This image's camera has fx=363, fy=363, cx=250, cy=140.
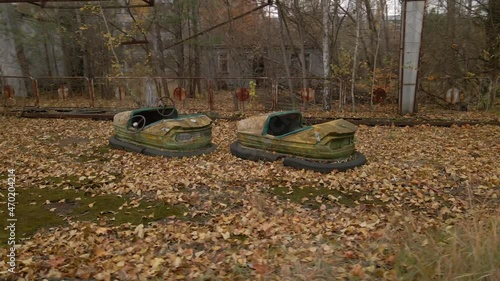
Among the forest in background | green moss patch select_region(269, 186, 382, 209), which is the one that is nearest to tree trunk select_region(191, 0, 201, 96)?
the forest in background

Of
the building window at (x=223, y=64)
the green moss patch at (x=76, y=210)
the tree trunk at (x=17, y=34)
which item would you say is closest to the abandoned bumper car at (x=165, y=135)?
the green moss patch at (x=76, y=210)

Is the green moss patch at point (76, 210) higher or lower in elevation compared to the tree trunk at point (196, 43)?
lower

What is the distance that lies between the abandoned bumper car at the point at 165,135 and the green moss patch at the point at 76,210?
1.67m

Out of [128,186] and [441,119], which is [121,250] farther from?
[441,119]

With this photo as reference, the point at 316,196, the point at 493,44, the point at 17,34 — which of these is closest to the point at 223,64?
the point at 17,34

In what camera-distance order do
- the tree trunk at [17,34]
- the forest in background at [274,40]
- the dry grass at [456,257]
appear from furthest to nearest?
the tree trunk at [17,34]
the forest in background at [274,40]
the dry grass at [456,257]

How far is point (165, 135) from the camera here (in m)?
5.69

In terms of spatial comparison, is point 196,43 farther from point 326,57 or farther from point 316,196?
point 316,196

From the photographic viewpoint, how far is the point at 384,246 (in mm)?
2549

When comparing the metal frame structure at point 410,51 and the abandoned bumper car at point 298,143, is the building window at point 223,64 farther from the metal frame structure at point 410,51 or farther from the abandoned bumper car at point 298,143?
the abandoned bumper car at point 298,143

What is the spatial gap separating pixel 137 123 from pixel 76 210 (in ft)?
8.59

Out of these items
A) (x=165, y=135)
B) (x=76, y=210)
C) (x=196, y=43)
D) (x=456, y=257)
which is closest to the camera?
(x=456, y=257)

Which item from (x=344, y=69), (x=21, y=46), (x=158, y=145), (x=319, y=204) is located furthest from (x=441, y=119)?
(x=21, y=46)

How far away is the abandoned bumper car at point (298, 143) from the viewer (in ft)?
16.0
